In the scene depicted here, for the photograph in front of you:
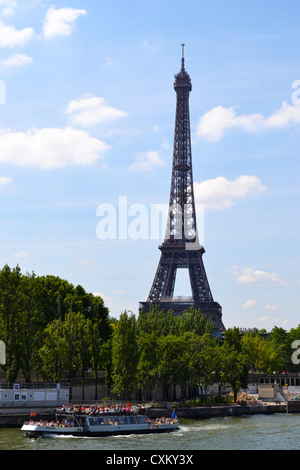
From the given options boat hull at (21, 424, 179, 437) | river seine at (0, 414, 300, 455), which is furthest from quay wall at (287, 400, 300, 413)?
boat hull at (21, 424, 179, 437)

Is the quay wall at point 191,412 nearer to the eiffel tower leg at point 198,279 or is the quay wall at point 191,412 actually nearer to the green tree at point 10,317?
the green tree at point 10,317

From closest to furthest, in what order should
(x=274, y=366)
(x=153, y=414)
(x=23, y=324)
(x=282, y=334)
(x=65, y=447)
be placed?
(x=65, y=447) < (x=153, y=414) < (x=23, y=324) < (x=274, y=366) < (x=282, y=334)

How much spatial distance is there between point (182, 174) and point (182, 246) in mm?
20879

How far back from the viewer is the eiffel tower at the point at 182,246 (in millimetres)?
155250

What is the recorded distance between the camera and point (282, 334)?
168375 millimetres

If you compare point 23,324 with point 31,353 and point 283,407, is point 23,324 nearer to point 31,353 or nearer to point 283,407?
point 31,353

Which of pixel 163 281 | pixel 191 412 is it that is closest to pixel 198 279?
pixel 163 281

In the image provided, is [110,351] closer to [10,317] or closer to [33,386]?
[33,386]

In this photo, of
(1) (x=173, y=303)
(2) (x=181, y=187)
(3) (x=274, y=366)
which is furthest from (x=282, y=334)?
(2) (x=181, y=187)

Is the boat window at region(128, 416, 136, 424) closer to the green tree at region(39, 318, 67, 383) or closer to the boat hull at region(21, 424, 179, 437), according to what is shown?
the boat hull at region(21, 424, 179, 437)

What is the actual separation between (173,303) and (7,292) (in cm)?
7142

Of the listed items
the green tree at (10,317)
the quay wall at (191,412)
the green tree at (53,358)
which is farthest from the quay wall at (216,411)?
the green tree at (10,317)

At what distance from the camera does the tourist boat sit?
229 feet

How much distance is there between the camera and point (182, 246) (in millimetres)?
159875
